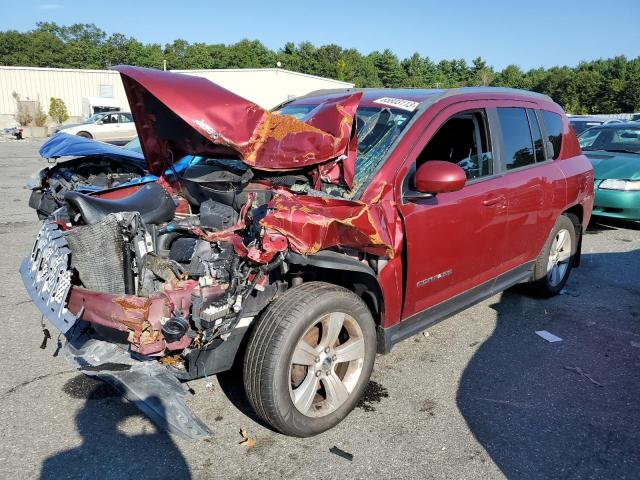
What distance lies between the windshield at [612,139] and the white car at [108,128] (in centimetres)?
1920

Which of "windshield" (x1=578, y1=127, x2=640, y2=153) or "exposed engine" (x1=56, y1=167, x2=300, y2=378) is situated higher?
"windshield" (x1=578, y1=127, x2=640, y2=153)

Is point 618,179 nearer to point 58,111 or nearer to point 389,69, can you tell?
point 58,111

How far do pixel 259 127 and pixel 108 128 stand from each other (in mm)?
23130

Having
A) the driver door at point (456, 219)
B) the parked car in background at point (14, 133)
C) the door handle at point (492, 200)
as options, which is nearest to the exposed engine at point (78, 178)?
the driver door at point (456, 219)

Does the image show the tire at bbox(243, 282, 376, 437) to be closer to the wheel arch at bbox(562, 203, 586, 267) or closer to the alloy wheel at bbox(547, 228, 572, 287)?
the alloy wheel at bbox(547, 228, 572, 287)

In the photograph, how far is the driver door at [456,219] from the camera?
3176mm

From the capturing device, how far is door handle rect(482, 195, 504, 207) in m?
3.60

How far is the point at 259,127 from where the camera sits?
2.94 meters

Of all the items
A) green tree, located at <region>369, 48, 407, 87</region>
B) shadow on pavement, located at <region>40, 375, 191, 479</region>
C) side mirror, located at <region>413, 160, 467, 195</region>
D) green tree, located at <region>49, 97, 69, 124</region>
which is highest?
green tree, located at <region>369, 48, 407, 87</region>

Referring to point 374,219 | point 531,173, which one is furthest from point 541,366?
point 374,219

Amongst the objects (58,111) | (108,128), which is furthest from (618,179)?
(58,111)

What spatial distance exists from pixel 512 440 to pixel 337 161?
1.90 meters

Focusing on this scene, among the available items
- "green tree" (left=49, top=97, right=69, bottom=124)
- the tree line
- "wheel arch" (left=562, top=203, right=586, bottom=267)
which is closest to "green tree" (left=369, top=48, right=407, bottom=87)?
the tree line

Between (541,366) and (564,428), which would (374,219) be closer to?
(564,428)
